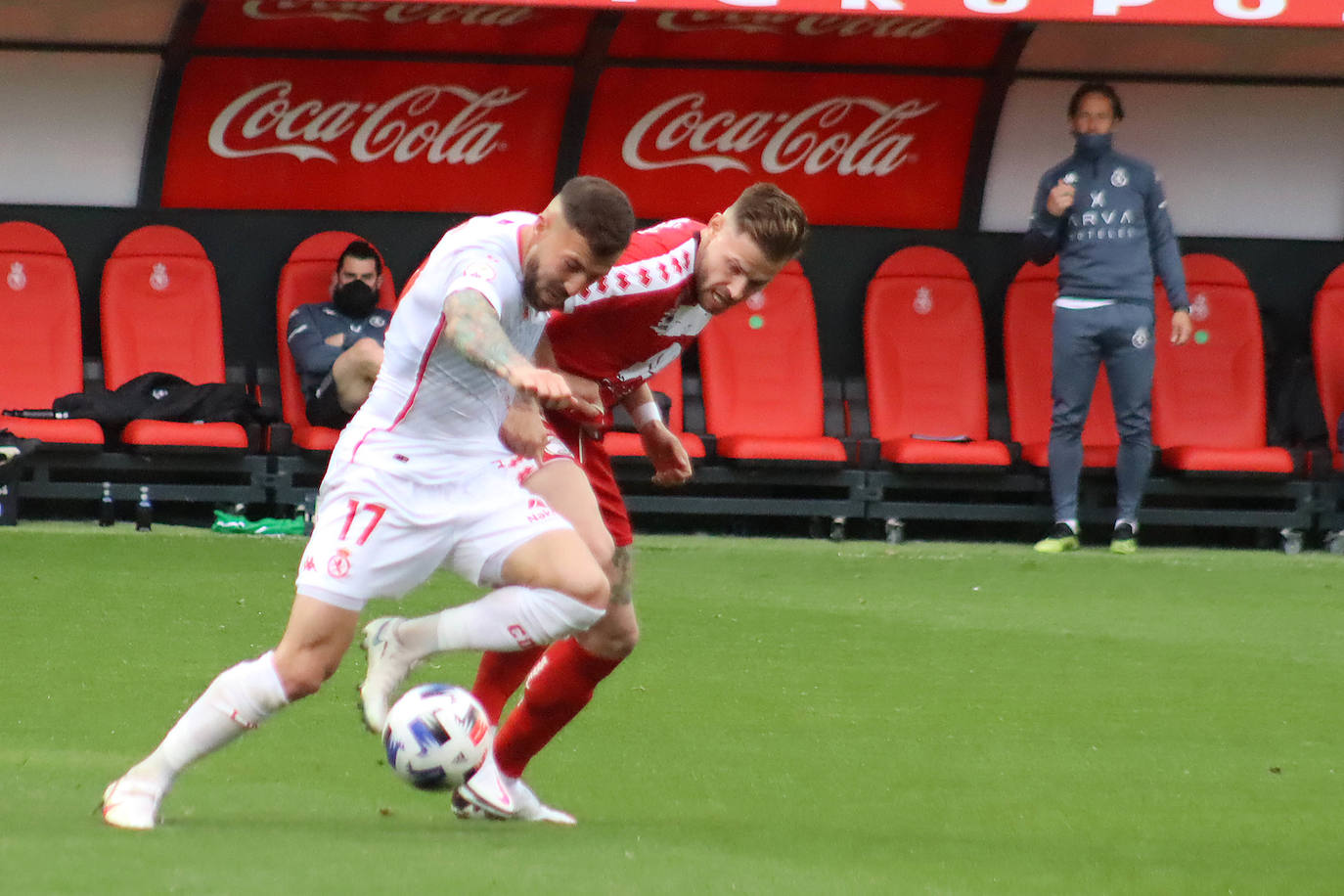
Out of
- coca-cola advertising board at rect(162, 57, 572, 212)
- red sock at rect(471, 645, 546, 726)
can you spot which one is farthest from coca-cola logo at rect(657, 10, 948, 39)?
red sock at rect(471, 645, 546, 726)

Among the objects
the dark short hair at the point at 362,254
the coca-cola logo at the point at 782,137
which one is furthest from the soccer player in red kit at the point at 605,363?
the coca-cola logo at the point at 782,137

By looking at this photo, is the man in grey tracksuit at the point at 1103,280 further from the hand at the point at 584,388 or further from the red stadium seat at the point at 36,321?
the hand at the point at 584,388

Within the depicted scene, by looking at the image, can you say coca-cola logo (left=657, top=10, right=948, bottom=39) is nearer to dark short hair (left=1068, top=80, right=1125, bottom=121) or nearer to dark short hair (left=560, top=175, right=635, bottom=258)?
dark short hair (left=1068, top=80, right=1125, bottom=121)

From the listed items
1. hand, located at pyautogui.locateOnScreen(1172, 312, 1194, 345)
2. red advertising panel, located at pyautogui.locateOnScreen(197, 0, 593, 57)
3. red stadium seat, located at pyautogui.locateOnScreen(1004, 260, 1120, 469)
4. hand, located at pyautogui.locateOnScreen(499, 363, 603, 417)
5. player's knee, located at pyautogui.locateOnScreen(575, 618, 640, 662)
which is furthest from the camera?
red stadium seat, located at pyautogui.locateOnScreen(1004, 260, 1120, 469)

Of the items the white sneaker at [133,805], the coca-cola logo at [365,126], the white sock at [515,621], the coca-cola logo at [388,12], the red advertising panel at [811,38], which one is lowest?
the white sneaker at [133,805]

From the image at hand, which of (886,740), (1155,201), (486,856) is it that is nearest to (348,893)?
(486,856)

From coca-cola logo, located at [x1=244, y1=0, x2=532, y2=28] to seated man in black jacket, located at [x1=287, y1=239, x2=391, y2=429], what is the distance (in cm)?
128

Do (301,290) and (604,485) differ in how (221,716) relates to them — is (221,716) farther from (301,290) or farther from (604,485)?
(301,290)

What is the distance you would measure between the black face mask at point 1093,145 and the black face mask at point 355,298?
3.57m

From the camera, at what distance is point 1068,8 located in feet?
31.6

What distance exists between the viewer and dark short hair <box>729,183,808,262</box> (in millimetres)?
4418

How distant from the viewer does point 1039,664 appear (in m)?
6.92

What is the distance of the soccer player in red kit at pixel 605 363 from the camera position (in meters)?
4.46

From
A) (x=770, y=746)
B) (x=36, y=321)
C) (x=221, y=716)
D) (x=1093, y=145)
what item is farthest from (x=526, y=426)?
(x=36, y=321)
